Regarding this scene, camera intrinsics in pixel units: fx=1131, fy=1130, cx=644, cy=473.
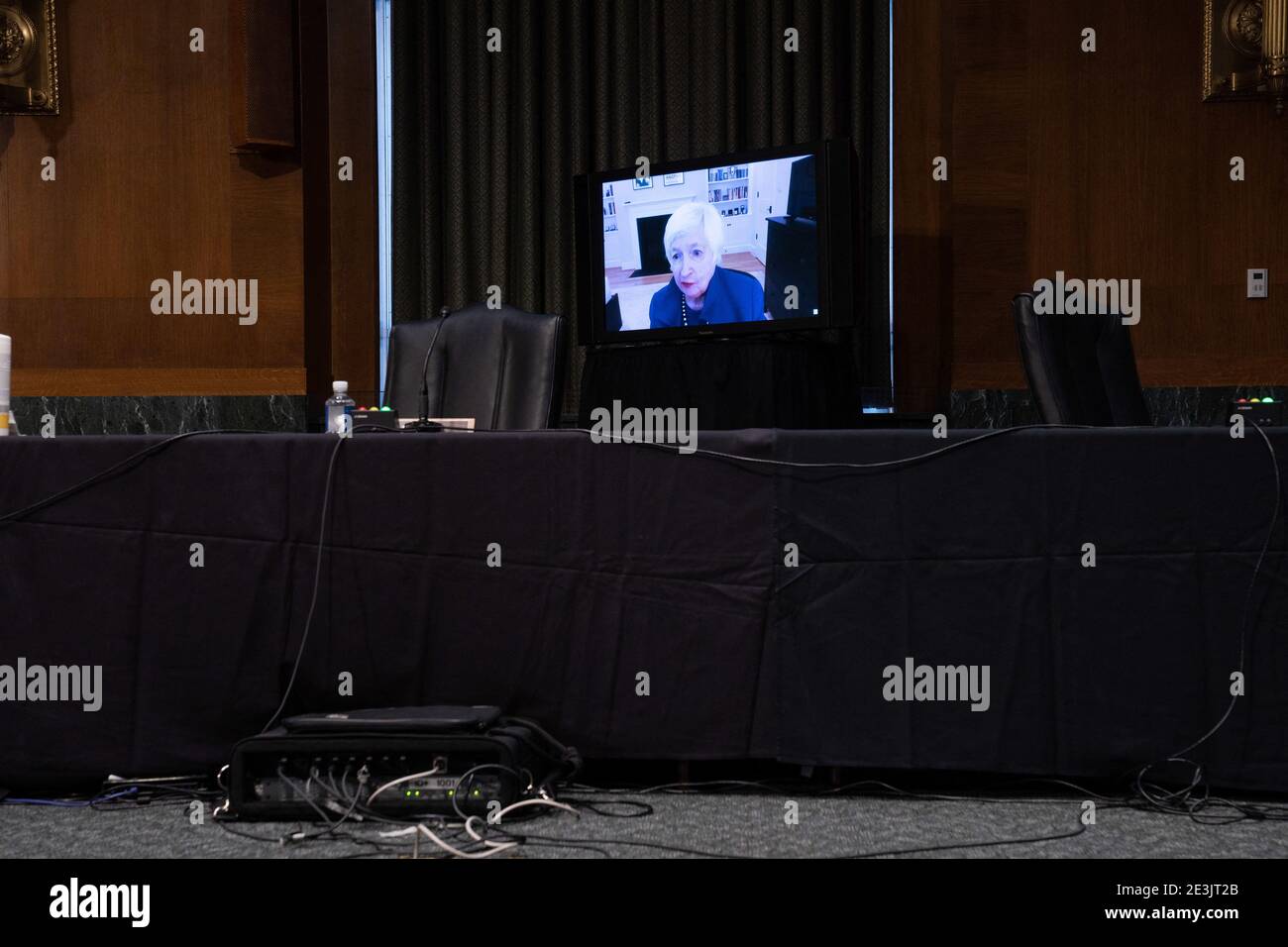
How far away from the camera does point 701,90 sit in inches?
181

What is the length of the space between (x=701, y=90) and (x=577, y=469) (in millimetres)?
2982

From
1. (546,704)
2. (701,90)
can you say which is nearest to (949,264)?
(701,90)

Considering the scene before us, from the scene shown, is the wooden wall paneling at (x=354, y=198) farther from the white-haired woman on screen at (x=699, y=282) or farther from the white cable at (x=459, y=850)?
the white cable at (x=459, y=850)

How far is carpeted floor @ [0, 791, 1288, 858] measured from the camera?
1.76 metres

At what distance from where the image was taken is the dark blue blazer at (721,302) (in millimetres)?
4070

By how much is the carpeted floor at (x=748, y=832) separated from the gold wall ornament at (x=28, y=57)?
3.35 m

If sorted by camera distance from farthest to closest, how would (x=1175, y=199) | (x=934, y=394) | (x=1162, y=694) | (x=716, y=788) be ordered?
1. (x=934, y=394)
2. (x=1175, y=199)
3. (x=716, y=788)
4. (x=1162, y=694)

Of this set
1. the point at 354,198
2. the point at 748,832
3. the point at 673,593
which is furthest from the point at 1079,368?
the point at 354,198

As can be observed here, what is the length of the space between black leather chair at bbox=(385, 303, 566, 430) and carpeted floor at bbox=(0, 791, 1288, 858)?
129cm

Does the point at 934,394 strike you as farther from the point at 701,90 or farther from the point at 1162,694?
the point at 1162,694

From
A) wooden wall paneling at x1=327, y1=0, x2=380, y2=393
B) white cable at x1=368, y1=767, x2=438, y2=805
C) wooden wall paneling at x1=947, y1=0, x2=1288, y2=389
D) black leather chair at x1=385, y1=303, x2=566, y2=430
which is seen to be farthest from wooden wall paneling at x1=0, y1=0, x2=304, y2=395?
white cable at x1=368, y1=767, x2=438, y2=805

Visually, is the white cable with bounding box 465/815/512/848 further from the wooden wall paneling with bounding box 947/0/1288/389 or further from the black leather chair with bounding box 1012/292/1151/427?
the wooden wall paneling with bounding box 947/0/1288/389

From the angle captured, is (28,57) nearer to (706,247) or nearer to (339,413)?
(706,247)

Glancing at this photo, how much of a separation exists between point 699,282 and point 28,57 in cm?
276
